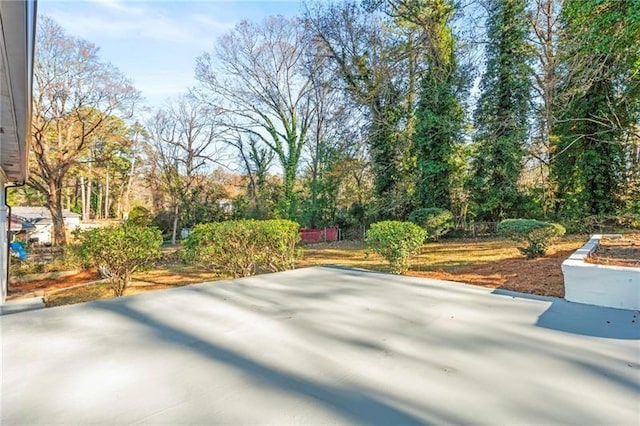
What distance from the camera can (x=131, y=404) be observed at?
1.63 m

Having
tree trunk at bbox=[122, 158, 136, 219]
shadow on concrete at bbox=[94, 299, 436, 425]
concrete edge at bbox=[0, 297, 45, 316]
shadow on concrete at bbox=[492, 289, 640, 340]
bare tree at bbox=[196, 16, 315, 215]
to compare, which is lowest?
concrete edge at bbox=[0, 297, 45, 316]

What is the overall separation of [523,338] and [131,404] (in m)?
2.61

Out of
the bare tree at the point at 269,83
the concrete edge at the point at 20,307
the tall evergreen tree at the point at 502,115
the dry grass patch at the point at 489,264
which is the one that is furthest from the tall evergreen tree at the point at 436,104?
the concrete edge at the point at 20,307

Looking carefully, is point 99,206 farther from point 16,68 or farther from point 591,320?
point 591,320

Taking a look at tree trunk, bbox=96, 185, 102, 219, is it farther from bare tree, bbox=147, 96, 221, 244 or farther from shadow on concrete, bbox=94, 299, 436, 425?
shadow on concrete, bbox=94, 299, 436, 425

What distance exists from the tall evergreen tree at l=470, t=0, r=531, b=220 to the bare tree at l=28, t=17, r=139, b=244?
1507cm

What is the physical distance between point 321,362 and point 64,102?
15370 millimetres

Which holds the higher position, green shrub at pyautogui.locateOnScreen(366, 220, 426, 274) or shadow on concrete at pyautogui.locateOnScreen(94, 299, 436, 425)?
green shrub at pyautogui.locateOnScreen(366, 220, 426, 274)

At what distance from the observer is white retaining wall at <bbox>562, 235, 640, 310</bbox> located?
3285 millimetres

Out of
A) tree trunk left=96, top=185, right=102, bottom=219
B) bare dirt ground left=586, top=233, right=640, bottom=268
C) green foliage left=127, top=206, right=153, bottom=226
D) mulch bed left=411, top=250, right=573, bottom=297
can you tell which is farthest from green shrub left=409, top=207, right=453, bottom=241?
tree trunk left=96, top=185, right=102, bottom=219

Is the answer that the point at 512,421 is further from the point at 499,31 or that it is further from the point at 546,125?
the point at 499,31

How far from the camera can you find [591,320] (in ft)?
9.84

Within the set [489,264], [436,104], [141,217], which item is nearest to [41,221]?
[141,217]

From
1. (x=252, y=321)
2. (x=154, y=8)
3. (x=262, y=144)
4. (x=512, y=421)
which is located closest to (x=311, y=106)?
(x=262, y=144)
